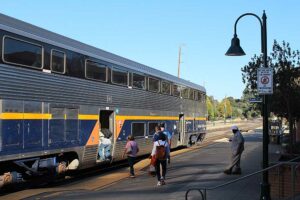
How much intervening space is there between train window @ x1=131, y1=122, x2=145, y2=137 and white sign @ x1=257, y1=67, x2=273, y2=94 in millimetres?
8480

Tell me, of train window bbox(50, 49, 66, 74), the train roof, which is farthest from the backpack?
the train roof

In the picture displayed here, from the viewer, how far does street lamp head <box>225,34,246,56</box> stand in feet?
40.4

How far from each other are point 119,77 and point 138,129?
9.53 ft

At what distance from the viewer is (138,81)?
64.3ft

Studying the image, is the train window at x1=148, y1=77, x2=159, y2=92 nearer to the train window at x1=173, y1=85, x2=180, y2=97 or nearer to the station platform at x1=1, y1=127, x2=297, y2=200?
the train window at x1=173, y1=85, x2=180, y2=97

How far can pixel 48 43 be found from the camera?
509 inches

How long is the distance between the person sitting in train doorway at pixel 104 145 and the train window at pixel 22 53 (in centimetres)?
449

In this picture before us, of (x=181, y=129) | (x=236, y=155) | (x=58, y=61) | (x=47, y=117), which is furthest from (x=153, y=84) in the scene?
(x=47, y=117)

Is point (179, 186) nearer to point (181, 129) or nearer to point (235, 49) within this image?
point (235, 49)

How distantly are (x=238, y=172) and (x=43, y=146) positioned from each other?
6.27 meters

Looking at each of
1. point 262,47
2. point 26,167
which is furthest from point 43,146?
point 262,47

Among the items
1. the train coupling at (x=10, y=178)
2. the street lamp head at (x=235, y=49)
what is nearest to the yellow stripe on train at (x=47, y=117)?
the train coupling at (x=10, y=178)

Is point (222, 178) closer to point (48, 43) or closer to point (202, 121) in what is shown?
point (48, 43)

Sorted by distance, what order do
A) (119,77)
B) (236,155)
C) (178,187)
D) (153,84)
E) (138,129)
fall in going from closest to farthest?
(178,187) < (236,155) < (119,77) < (138,129) < (153,84)
